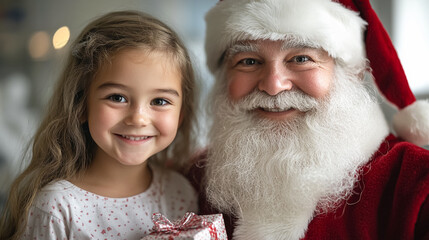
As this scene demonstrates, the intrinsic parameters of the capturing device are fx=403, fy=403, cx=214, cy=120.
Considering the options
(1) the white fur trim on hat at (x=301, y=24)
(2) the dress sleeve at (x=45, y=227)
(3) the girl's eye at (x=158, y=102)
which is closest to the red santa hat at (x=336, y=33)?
(1) the white fur trim on hat at (x=301, y=24)

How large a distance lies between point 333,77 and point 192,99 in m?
0.57

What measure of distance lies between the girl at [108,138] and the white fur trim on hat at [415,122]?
2.82 ft

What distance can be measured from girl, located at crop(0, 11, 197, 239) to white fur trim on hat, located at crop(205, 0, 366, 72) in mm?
241

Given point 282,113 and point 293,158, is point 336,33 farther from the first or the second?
point 293,158

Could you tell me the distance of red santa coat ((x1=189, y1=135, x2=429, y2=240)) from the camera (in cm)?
128

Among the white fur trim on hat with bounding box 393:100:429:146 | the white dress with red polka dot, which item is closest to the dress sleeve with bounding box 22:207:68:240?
the white dress with red polka dot

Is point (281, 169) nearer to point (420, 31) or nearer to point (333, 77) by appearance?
point (333, 77)

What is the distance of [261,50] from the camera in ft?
4.96

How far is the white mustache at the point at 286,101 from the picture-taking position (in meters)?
1.46

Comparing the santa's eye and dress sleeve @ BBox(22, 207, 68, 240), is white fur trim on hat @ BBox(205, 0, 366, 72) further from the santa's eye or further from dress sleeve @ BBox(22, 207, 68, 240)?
dress sleeve @ BBox(22, 207, 68, 240)

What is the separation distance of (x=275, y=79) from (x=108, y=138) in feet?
2.03

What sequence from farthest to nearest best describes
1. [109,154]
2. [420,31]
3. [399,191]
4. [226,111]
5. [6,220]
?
[420,31] < [226,111] < [6,220] < [109,154] < [399,191]

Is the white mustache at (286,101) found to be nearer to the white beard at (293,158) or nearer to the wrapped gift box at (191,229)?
the white beard at (293,158)

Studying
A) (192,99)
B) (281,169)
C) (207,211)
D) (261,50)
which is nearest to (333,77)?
(261,50)
